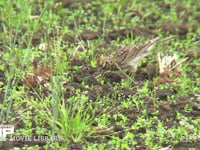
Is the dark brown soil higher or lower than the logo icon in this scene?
higher

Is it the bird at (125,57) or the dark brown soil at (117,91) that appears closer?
the dark brown soil at (117,91)

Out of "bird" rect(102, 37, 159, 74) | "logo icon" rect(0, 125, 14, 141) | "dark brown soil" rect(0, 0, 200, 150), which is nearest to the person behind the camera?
"logo icon" rect(0, 125, 14, 141)

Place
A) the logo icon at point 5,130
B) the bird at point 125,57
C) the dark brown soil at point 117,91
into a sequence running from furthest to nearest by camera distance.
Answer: the bird at point 125,57
the dark brown soil at point 117,91
the logo icon at point 5,130

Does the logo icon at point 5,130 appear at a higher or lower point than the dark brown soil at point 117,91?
lower

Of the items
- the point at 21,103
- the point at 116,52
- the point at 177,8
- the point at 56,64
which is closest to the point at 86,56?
the point at 116,52

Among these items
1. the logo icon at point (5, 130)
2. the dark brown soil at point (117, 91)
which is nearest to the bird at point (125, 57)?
the dark brown soil at point (117, 91)

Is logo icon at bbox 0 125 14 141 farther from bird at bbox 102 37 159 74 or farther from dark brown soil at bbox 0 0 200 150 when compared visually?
bird at bbox 102 37 159 74

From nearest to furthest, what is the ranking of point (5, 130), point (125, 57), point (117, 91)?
point (5, 130) → point (117, 91) → point (125, 57)

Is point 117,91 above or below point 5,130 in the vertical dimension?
above

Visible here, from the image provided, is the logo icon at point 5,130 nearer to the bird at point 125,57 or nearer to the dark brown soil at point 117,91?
the dark brown soil at point 117,91

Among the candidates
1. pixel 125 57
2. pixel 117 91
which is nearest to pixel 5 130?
pixel 117 91

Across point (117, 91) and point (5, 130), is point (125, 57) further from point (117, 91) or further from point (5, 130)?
point (5, 130)

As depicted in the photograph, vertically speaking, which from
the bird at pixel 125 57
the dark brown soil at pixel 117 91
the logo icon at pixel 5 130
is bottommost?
the logo icon at pixel 5 130

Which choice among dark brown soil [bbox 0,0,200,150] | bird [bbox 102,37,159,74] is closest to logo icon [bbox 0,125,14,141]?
dark brown soil [bbox 0,0,200,150]
